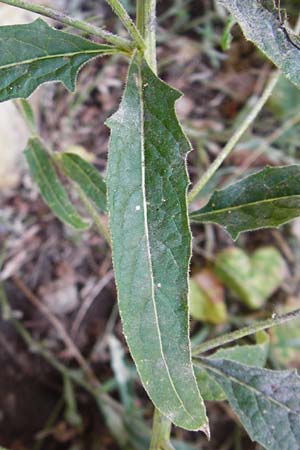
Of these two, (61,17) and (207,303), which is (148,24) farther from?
(207,303)

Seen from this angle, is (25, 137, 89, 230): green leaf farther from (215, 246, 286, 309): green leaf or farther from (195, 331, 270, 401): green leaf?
(215, 246, 286, 309): green leaf

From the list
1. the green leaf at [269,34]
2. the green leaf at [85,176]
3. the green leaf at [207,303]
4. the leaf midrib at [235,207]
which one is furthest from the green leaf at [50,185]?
the green leaf at [207,303]

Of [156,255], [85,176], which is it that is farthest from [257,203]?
[85,176]

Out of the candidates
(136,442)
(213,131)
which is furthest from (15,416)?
(213,131)

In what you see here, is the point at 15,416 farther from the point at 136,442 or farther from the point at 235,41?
the point at 235,41

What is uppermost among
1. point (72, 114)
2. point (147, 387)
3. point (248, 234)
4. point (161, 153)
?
point (161, 153)

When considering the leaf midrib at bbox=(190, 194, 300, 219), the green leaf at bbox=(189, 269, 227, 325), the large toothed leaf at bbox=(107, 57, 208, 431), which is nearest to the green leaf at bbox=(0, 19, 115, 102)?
the large toothed leaf at bbox=(107, 57, 208, 431)

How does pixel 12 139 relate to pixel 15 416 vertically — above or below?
above
